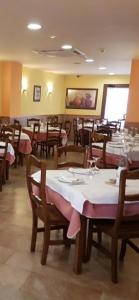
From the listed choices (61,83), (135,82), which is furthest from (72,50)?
(61,83)

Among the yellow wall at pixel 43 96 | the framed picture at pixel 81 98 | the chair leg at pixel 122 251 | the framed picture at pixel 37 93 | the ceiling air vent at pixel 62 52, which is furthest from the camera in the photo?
the framed picture at pixel 81 98

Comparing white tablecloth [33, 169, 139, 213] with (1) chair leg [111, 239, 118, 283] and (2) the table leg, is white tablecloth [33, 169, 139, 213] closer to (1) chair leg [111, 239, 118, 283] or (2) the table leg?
(2) the table leg

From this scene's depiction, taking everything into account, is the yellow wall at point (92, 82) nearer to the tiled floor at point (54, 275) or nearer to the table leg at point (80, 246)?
the tiled floor at point (54, 275)

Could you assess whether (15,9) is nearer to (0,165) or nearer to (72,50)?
(0,165)

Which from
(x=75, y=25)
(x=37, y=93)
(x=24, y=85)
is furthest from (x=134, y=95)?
(x=37, y=93)

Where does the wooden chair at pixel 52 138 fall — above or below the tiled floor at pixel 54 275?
above

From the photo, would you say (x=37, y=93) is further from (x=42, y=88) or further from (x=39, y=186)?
(x=39, y=186)

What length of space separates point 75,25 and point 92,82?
7.44m

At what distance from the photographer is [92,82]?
37.8ft

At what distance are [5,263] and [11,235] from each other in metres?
0.56

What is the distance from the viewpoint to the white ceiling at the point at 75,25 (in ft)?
11.0

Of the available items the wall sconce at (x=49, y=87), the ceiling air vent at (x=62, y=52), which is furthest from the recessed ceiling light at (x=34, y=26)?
the wall sconce at (x=49, y=87)

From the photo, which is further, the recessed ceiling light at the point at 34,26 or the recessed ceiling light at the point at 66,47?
the recessed ceiling light at the point at 66,47

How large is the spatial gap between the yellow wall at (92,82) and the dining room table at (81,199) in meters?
8.84
